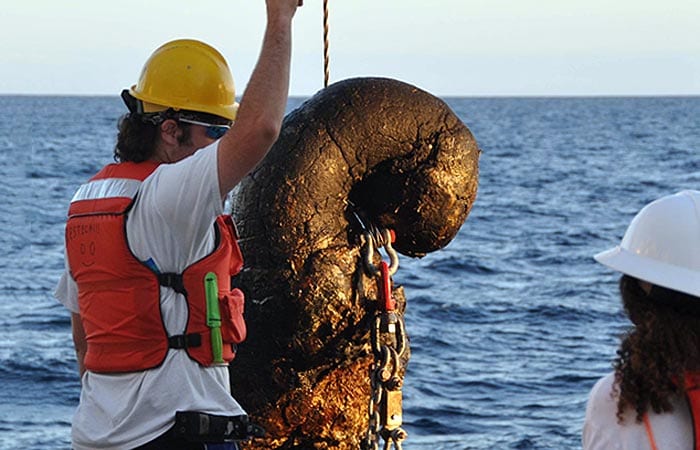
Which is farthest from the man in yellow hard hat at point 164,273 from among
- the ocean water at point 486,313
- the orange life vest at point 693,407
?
the ocean water at point 486,313

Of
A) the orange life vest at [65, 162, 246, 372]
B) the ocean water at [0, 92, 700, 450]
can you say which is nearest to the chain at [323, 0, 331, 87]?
the orange life vest at [65, 162, 246, 372]

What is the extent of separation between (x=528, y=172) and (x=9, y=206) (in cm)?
2234

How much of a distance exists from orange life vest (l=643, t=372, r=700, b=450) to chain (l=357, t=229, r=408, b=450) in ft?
6.04

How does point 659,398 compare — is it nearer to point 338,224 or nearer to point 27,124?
point 338,224

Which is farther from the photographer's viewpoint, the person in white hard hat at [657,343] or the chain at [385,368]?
the chain at [385,368]

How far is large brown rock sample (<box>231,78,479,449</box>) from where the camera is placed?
193 inches

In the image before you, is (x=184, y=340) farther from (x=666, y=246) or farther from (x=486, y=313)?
(x=486, y=313)

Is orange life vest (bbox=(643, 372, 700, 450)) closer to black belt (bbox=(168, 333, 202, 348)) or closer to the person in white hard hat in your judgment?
the person in white hard hat

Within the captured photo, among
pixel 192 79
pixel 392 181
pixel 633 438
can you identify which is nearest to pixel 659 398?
pixel 633 438

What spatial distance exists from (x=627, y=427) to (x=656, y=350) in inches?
7.0

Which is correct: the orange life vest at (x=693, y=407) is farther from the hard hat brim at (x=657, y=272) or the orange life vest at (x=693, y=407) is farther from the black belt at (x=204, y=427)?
the black belt at (x=204, y=427)

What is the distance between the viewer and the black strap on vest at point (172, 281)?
3969 millimetres

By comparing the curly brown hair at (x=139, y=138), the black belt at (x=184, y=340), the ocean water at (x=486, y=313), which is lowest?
the ocean water at (x=486, y=313)

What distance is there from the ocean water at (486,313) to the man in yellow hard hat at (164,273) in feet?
28.3
